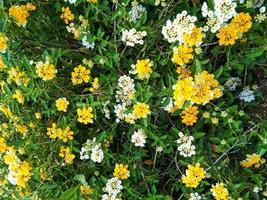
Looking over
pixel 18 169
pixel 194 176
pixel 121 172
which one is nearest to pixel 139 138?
pixel 121 172

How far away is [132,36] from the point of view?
1.88 meters

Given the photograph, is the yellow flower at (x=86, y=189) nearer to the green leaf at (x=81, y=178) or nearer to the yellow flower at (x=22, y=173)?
the green leaf at (x=81, y=178)

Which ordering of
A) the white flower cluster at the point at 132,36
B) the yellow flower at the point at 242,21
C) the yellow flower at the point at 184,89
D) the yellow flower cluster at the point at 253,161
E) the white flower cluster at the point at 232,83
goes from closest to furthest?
1. the yellow flower at the point at 184,89
2. the yellow flower at the point at 242,21
3. the white flower cluster at the point at 132,36
4. the yellow flower cluster at the point at 253,161
5. the white flower cluster at the point at 232,83

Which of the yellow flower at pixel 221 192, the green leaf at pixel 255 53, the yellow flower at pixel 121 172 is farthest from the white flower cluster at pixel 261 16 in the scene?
the yellow flower at pixel 121 172

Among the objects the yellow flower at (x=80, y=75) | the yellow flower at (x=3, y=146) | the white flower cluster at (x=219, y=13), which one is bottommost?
the yellow flower at (x=3, y=146)

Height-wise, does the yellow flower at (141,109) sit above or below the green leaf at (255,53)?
below

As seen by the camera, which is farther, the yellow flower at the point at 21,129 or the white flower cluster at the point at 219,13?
the yellow flower at the point at 21,129

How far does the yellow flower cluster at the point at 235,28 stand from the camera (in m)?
1.77

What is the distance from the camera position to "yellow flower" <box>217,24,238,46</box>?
70.4 inches

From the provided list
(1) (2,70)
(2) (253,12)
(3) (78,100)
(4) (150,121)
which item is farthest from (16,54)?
(2) (253,12)

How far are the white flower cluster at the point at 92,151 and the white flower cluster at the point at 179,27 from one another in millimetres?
508

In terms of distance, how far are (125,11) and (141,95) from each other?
0.32 m

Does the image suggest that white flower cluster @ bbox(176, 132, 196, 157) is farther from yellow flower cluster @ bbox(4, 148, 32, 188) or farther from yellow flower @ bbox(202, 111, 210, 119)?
yellow flower cluster @ bbox(4, 148, 32, 188)

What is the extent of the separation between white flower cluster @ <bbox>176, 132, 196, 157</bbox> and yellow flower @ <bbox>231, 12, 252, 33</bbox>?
45 centimetres
